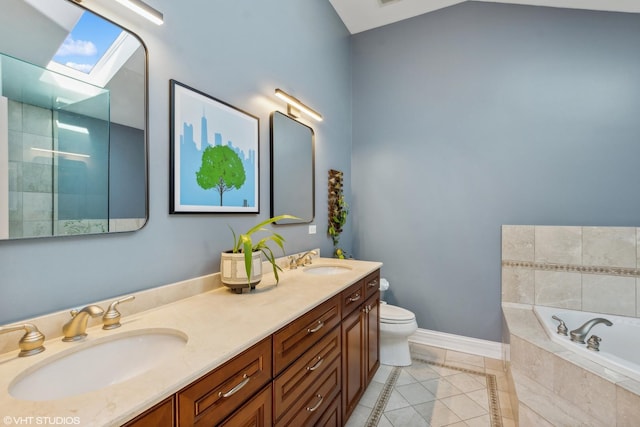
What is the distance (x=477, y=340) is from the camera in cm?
254

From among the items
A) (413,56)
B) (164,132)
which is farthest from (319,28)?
(164,132)

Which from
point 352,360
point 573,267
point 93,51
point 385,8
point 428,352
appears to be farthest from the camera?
point 385,8

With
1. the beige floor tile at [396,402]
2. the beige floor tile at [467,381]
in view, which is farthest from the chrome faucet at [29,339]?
the beige floor tile at [467,381]

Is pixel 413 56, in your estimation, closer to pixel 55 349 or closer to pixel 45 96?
pixel 45 96

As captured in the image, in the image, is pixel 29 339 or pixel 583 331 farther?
pixel 583 331

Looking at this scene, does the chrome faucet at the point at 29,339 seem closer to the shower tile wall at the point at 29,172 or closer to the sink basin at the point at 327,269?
the shower tile wall at the point at 29,172

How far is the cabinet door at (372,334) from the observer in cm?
193

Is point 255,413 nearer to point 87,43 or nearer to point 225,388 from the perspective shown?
point 225,388

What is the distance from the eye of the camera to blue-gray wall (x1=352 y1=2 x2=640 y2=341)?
7.13ft

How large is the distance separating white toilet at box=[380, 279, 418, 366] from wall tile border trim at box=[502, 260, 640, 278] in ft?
3.30

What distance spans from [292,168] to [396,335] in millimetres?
1570

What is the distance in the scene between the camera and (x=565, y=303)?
225cm

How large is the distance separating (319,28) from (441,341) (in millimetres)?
3079

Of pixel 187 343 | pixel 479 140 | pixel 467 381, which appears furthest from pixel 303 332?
pixel 479 140
